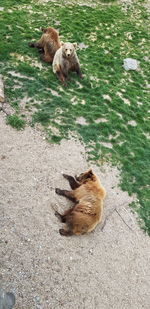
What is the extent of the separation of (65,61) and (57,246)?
24.5ft

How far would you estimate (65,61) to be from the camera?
13242 millimetres

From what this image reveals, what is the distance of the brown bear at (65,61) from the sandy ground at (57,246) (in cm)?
394

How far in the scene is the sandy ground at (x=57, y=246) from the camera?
→ 7.84 meters

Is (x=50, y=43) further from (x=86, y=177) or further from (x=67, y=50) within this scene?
(x=86, y=177)

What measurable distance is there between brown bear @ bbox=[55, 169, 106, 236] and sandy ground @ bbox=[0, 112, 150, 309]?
0.24 meters

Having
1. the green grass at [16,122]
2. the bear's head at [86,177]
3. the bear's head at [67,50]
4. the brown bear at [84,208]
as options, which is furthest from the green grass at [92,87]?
the brown bear at [84,208]

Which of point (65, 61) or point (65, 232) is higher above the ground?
point (65, 61)

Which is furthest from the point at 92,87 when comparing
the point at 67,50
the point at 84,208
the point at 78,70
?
the point at 84,208

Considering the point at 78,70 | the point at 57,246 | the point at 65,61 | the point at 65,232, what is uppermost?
the point at 65,61

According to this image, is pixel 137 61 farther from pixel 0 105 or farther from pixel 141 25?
pixel 0 105

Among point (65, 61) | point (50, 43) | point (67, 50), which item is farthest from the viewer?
point (50, 43)

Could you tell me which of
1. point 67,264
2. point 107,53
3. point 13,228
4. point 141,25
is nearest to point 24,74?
point 107,53

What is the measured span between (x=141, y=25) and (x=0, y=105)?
11061mm

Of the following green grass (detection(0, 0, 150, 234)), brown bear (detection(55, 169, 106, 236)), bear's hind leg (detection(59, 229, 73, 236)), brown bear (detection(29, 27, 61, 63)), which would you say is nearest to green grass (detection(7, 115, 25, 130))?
green grass (detection(0, 0, 150, 234))
